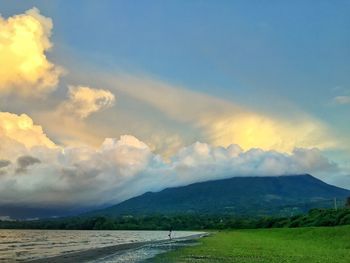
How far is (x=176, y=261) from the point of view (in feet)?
146

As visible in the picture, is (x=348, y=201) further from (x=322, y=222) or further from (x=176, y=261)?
(x=176, y=261)

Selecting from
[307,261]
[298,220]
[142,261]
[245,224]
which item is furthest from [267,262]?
[245,224]

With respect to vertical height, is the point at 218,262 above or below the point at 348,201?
below

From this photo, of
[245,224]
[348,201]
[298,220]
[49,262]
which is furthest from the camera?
[245,224]

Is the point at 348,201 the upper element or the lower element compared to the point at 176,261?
upper

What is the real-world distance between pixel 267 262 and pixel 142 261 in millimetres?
15185

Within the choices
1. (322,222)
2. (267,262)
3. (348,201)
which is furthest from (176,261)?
(348,201)

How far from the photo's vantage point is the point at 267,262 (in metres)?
38.3

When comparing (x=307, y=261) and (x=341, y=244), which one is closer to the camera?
(x=307, y=261)

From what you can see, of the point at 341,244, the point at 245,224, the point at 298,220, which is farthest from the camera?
the point at 245,224

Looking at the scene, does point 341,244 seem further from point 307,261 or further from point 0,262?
point 0,262

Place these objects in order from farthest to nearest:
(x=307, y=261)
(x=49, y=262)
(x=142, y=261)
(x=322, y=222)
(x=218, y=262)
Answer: (x=322, y=222) → (x=49, y=262) → (x=142, y=261) → (x=218, y=262) → (x=307, y=261)

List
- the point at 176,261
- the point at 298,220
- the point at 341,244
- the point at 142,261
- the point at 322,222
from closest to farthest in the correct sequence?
the point at 176,261 < the point at 142,261 < the point at 341,244 < the point at 322,222 < the point at 298,220

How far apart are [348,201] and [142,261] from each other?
392 feet
